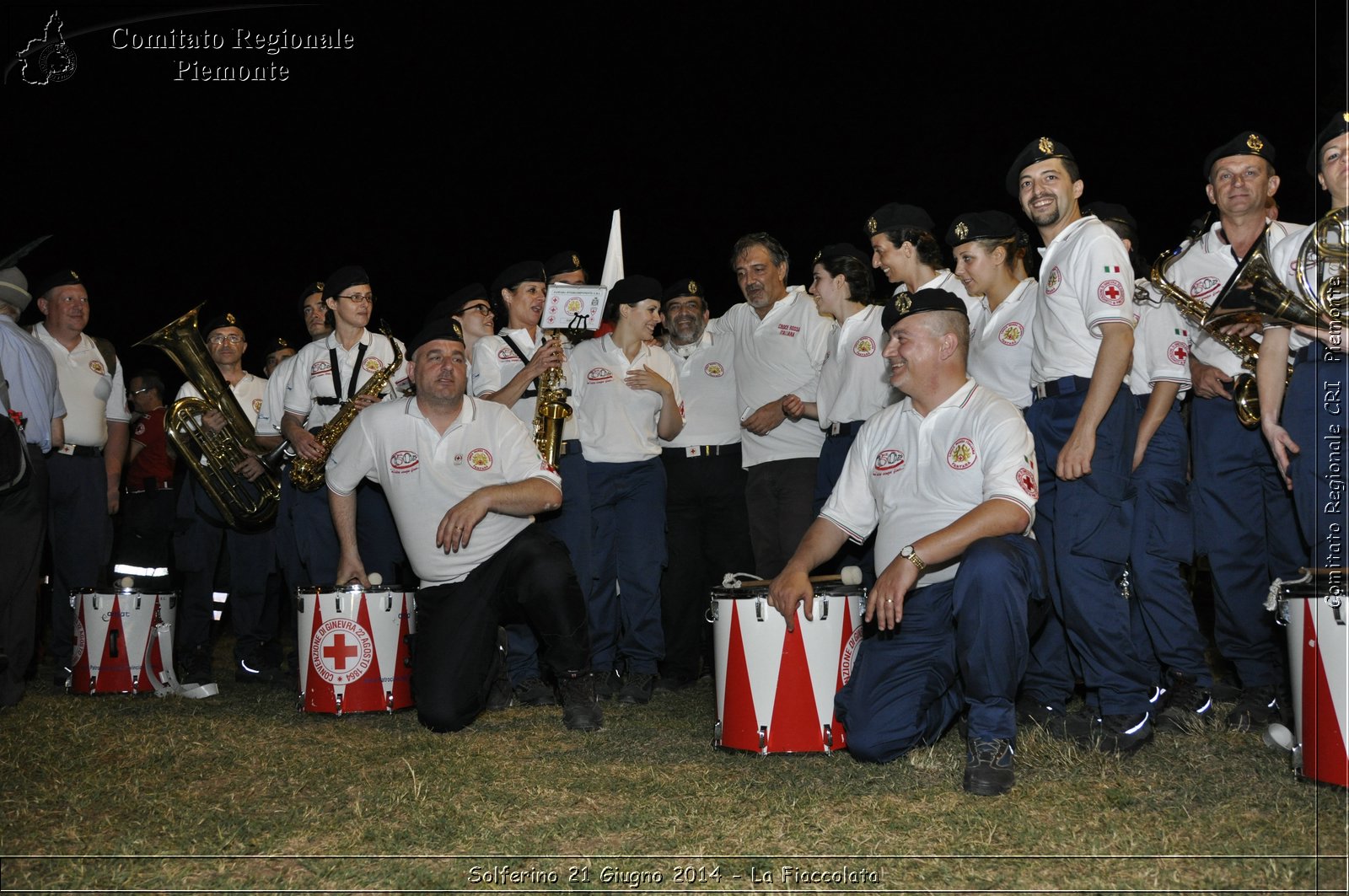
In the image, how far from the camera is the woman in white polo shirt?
19.4 feet

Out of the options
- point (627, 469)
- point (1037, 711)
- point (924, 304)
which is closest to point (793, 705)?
point (1037, 711)

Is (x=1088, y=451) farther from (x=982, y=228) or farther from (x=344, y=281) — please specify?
(x=344, y=281)

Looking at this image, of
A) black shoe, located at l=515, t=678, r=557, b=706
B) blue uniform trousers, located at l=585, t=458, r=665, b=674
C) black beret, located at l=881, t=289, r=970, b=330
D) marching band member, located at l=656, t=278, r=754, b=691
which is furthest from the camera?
marching band member, located at l=656, t=278, r=754, b=691

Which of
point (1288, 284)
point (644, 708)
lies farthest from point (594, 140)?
point (1288, 284)

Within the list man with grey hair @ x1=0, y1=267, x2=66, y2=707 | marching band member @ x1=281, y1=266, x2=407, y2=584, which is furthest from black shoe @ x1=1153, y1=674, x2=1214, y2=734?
man with grey hair @ x1=0, y1=267, x2=66, y2=707

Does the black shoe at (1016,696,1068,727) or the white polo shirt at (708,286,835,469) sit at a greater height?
the white polo shirt at (708,286,835,469)

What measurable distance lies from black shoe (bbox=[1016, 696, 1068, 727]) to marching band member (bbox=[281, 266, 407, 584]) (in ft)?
10.7

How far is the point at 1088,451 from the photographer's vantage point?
4004 millimetres

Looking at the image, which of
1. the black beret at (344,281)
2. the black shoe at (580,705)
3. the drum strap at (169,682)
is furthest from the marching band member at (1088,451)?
the drum strap at (169,682)

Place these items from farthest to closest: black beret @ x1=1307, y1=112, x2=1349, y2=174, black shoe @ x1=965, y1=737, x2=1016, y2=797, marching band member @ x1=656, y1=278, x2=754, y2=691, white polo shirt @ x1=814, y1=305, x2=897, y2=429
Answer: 1. marching band member @ x1=656, y1=278, x2=754, y2=691
2. white polo shirt @ x1=814, y1=305, x2=897, y2=429
3. black beret @ x1=1307, y1=112, x2=1349, y2=174
4. black shoe @ x1=965, y1=737, x2=1016, y2=797

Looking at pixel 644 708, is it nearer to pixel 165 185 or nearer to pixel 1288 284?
pixel 1288 284

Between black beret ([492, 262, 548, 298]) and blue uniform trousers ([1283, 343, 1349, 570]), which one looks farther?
black beret ([492, 262, 548, 298])

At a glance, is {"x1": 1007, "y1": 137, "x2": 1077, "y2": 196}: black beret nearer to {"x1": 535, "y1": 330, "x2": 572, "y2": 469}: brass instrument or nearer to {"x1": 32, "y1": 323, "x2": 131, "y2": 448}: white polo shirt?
{"x1": 535, "y1": 330, "x2": 572, "y2": 469}: brass instrument

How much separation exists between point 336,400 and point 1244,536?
4.48 m
